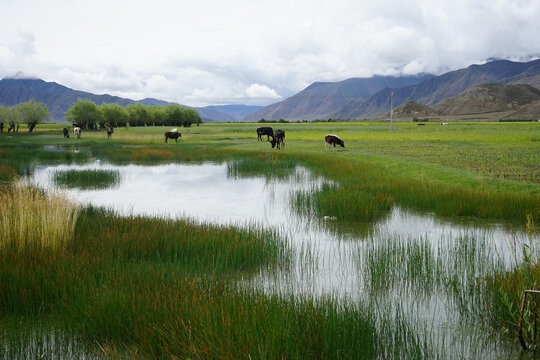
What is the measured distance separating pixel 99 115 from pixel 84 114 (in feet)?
13.5

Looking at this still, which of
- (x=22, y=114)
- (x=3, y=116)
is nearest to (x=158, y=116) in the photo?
(x=22, y=114)

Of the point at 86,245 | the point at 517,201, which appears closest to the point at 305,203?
the point at 517,201

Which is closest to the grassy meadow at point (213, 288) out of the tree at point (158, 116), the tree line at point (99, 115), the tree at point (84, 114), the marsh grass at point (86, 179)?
the marsh grass at point (86, 179)

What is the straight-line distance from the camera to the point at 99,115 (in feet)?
299

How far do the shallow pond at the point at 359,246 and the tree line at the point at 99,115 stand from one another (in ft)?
143

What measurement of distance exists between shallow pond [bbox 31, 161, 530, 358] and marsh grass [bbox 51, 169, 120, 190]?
1.62 ft

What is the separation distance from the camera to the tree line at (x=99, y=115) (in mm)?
78744

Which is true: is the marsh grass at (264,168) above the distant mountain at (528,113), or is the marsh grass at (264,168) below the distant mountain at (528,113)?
below

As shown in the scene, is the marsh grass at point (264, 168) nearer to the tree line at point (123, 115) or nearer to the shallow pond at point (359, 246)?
the shallow pond at point (359, 246)

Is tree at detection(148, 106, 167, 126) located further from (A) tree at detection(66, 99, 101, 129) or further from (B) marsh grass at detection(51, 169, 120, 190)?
(B) marsh grass at detection(51, 169, 120, 190)

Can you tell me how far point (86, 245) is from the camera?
8234 mm

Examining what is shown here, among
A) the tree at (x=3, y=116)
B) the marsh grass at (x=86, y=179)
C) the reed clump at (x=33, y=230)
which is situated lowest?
the marsh grass at (x=86, y=179)

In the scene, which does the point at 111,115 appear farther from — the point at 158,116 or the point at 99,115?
the point at 158,116

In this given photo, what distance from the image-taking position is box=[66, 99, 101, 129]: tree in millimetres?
86062
